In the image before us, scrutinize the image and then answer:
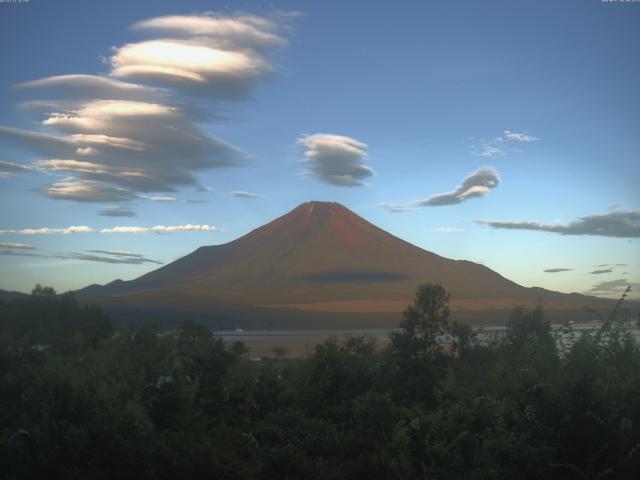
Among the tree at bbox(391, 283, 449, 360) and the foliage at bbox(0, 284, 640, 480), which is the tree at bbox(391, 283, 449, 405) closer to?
the tree at bbox(391, 283, 449, 360)

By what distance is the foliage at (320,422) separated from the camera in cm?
678

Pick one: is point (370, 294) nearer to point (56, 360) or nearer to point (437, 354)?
point (437, 354)

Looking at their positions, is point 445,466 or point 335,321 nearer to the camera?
point 445,466

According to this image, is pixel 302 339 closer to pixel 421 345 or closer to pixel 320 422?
pixel 421 345

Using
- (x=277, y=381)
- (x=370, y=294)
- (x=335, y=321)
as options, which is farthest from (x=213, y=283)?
(x=277, y=381)

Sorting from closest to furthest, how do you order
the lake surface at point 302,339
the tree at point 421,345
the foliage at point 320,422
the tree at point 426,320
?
1. the foliage at point 320,422
2. the lake surface at point 302,339
3. the tree at point 421,345
4. the tree at point 426,320

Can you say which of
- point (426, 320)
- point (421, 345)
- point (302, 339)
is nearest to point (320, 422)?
point (421, 345)

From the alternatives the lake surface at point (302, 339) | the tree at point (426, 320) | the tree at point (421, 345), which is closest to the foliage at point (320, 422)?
the lake surface at point (302, 339)

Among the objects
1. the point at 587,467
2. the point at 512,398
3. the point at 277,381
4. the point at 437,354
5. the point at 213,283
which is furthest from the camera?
the point at 213,283

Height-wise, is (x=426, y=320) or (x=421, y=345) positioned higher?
(x=426, y=320)

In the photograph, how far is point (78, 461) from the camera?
684 cm

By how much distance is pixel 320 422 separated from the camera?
25.9 feet

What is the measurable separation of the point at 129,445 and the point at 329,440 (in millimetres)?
2307

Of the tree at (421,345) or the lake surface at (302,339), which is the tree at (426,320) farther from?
the lake surface at (302,339)
